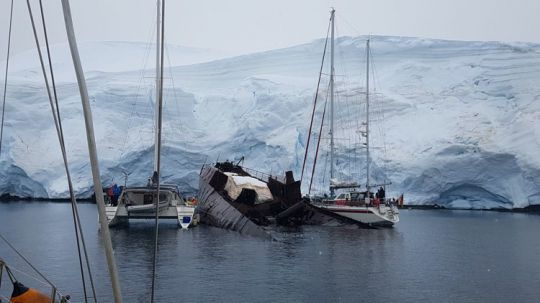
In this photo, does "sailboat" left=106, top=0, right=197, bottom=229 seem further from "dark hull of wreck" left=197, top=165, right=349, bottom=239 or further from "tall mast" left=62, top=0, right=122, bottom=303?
"tall mast" left=62, top=0, right=122, bottom=303

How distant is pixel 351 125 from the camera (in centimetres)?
4678

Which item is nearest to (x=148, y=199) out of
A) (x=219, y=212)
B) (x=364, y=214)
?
(x=219, y=212)

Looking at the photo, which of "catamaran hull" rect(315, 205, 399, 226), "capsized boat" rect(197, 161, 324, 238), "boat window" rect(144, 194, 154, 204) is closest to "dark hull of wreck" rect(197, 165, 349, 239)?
"capsized boat" rect(197, 161, 324, 238)

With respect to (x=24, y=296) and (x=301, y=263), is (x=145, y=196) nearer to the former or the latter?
(x=301, y=263)

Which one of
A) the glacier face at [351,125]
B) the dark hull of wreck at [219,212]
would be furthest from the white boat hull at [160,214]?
the glacier face at [351,125]

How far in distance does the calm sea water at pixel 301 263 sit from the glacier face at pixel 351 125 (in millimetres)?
12044

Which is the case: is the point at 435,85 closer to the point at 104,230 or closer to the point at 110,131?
the point at 110,131

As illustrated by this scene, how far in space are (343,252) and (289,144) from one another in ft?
79.2

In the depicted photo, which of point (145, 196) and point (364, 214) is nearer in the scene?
point (145, 196)

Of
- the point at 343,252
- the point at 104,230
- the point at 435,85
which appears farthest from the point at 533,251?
the point at 435,85

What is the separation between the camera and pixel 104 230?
5.07 metres

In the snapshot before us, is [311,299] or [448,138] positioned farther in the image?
[448,138]

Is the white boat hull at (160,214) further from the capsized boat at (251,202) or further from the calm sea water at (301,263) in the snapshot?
the capsized boat at (251,202)

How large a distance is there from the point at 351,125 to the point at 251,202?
59.7 feet
